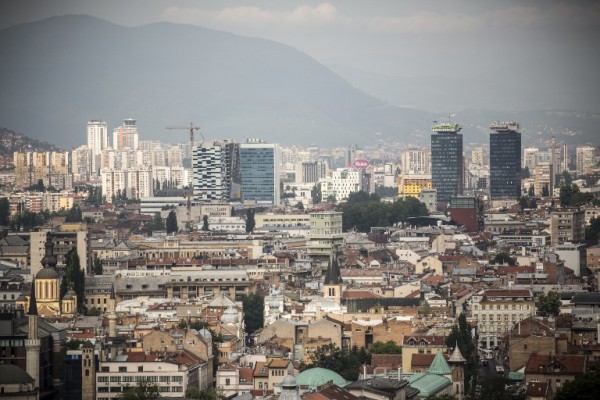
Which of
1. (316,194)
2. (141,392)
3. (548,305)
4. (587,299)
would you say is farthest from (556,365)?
(316,194)

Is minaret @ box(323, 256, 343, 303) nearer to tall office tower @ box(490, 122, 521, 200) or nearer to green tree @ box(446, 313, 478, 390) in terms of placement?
green tree @ box(446, 313, 478, 390)

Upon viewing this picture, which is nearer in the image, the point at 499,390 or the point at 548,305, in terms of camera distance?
the point at 499,390

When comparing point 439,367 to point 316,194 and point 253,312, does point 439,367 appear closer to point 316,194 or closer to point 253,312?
point 253,312

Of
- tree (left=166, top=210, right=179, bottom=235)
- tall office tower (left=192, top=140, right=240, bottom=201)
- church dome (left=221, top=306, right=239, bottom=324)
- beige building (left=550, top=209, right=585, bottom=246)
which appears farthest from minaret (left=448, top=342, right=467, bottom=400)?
tall office tower (left=192, top=140, right=240, bottom=201)

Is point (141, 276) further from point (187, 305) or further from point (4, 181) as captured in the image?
point (4, 181)

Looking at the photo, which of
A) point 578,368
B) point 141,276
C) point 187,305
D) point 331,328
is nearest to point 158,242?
point 141,276
